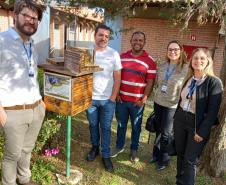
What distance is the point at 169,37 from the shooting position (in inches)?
474

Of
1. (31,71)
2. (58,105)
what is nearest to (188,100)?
(58,105)

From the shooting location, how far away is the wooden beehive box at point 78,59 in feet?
10.5

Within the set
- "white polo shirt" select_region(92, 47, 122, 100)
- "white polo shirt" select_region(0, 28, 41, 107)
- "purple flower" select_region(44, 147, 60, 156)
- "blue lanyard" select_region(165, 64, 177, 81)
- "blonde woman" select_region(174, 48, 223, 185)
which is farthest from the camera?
"purple flower" select_region(44, 147, 60, 156)

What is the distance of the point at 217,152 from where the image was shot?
4.28 metres

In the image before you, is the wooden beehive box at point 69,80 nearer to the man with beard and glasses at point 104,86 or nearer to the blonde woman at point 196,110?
the man with beard and glasses at point 104,86

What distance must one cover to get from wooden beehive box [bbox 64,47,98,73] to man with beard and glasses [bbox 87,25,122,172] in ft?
1.91

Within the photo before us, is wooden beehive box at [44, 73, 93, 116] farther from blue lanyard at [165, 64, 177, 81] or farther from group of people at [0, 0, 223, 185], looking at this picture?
blue lanyard at [165, 64, 177, 81]

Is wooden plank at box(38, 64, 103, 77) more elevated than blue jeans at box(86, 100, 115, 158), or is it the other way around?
wooden plank at box(38, 64, 103, 77)

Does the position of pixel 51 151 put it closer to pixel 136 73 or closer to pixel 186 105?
pixel 136 73

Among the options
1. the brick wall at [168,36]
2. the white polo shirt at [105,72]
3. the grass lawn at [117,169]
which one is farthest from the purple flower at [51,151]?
the brick wall at [168,36]

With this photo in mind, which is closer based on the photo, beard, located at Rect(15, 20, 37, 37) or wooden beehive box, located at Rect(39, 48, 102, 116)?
beard, located at Rect(15, 20, 37, 37)

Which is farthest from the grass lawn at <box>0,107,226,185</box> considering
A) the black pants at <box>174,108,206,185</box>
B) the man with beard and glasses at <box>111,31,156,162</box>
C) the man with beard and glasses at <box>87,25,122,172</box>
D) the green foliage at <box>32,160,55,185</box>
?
the man with beard and glasses at <box>111,31,156,162</box>

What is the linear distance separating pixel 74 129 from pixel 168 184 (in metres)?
2.29

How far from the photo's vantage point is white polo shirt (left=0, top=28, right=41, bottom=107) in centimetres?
288
